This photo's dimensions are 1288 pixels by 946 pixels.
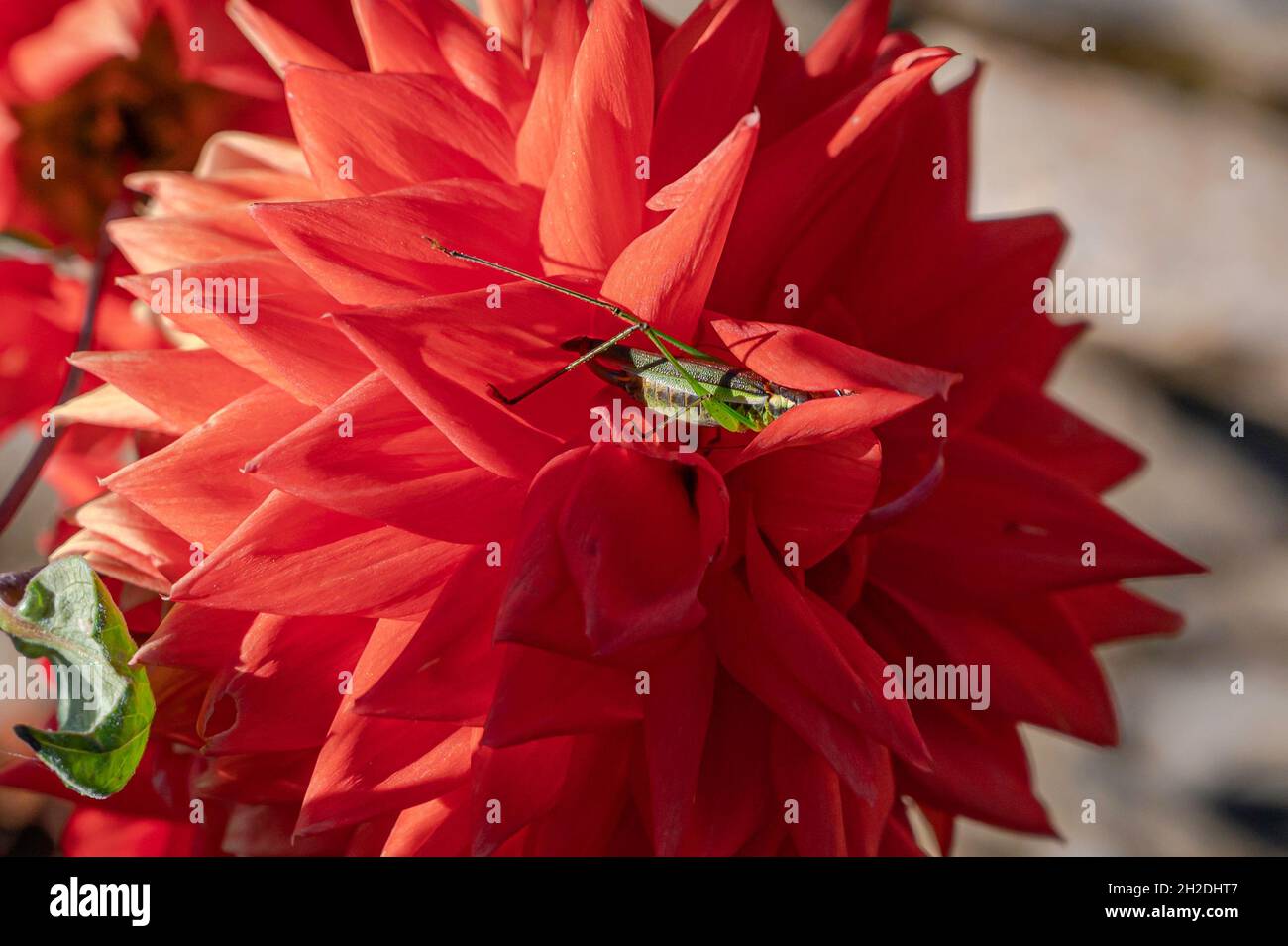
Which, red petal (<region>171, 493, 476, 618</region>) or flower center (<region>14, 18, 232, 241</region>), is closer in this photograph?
red petal (<region>171, 493, 476, 618</region>)

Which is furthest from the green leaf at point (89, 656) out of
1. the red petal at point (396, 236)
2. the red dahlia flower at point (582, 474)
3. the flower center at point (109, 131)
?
the flower center at point (109, 131)

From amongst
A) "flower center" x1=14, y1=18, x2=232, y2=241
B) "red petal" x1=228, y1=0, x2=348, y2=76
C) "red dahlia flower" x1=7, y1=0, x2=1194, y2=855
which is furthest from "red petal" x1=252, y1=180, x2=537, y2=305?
"flower center" x1=14, y1=18, x2=232, y2=241

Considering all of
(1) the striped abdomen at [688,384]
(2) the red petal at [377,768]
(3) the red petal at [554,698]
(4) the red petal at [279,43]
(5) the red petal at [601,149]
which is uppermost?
(4) the red petal at [279,43]

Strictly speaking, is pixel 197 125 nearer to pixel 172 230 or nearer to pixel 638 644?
pixel 172 230

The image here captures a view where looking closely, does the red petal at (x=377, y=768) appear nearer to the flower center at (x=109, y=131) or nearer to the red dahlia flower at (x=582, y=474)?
the red dahlia flower at (x=582, y=474)

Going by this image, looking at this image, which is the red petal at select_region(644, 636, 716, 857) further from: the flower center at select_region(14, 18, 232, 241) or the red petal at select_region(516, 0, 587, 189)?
the flower center at select_region(14, 18, 232, 241)

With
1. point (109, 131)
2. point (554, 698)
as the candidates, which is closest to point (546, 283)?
point (554, 698)

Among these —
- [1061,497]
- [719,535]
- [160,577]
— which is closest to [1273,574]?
[1061,497]

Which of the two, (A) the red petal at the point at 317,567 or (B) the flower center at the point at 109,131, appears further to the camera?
(B) the flower center at the point at 109,131
